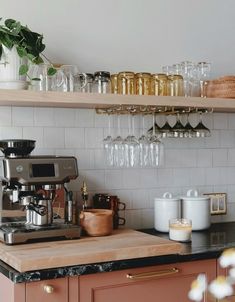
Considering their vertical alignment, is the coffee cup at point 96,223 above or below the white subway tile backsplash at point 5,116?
below

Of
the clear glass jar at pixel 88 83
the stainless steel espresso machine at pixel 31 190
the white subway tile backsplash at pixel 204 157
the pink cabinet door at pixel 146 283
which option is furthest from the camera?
the white subway tile backsplash at pixel 204 157

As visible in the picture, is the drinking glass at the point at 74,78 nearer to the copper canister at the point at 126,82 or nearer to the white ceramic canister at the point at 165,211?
the copper canister at the point at 126,82

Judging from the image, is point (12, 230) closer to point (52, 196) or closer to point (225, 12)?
point (52, 196)

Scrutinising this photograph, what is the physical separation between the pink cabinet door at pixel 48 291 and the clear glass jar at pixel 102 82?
1207mm

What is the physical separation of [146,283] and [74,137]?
1097mm

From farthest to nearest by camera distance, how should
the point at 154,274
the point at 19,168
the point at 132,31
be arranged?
1. the point at 132,31
2. the point at 19,168
3. the point at 154,274

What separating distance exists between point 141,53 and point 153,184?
872mm

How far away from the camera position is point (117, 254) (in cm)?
232

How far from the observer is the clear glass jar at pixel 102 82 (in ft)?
9.62

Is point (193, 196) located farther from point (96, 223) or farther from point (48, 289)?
point (48, 289)

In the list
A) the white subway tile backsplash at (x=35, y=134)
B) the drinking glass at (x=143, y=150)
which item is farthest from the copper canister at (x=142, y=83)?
the white subway tile backsplash at (x=35, y=134)

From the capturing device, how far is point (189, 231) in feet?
9.19

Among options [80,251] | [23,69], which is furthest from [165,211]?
[23,69]

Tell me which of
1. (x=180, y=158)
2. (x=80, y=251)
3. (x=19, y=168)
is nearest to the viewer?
(x=80, y=251)
